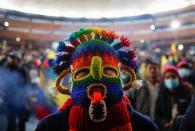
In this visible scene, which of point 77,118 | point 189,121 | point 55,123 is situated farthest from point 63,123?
point 189,121

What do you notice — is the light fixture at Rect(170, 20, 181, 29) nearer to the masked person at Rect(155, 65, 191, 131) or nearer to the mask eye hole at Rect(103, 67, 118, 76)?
the masked person at Rect(155, 65, 191, 131)

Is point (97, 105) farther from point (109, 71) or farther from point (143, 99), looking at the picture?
point (143, 99)

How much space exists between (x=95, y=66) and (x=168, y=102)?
333 cm

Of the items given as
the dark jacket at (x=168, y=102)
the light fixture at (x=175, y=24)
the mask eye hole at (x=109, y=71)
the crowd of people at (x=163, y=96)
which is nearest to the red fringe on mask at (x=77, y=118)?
the mask eye hole at (x=109, y=71)

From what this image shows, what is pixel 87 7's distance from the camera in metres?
17.9

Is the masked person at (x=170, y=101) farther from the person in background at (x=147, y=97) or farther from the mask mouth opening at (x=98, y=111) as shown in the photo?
the mask mouth opening at (x=98, y=111)

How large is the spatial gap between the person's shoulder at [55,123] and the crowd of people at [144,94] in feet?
3.45

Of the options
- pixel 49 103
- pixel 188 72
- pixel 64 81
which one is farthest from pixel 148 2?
pixel 64 81

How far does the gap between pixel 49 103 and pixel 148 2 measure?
39.6 ft

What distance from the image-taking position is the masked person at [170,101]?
5105mm

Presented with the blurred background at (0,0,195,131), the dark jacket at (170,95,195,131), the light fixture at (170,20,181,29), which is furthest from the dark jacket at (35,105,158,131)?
the light fixture at (170,20,181,29)

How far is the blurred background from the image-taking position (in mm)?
7316

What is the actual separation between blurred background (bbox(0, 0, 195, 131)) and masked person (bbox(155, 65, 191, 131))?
2.68m

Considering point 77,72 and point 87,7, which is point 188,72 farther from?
point 87,7
